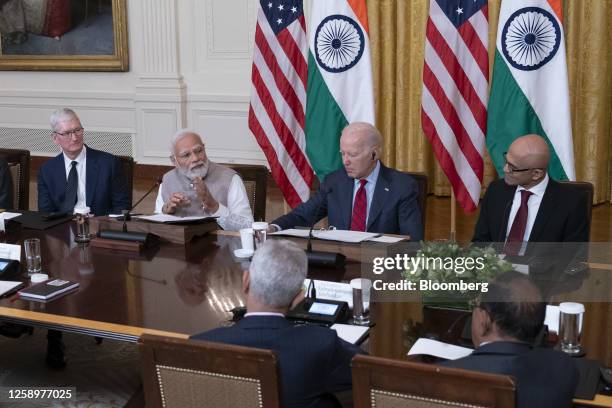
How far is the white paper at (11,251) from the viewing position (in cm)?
327

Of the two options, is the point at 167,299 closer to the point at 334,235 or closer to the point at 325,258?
the point at 325,258

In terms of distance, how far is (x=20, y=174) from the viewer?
191 inches

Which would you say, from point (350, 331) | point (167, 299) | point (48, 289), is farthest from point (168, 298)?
point (350, 331)

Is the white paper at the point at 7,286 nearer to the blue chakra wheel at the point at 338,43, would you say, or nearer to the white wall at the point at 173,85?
the blue chakra wheel at the point at 338,43

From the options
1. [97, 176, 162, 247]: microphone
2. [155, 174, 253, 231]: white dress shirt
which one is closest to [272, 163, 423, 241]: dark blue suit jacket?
[155, 174, 253, 231]: white dress shirt

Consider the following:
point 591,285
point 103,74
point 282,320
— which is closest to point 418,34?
point 103,74

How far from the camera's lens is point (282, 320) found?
214 centimetres

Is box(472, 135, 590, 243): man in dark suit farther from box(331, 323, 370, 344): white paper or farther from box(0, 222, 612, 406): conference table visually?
box(331, 323, 370, 344): white paper

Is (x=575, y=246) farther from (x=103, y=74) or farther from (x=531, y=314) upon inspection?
(x=103, y=74)

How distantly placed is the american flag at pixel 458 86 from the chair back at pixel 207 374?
126 inches

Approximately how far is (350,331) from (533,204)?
61.0 inches

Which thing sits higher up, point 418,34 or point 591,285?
point 418,34

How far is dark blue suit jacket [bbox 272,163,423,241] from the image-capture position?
394 centimetres

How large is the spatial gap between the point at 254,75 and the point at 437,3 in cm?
134
